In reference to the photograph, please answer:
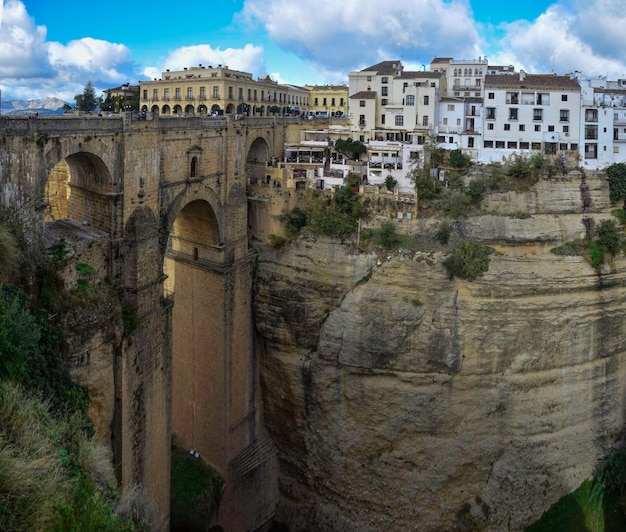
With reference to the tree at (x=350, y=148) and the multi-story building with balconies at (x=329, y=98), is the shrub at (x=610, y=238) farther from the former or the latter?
the multi-story building with balconies at (x=329, y=98)

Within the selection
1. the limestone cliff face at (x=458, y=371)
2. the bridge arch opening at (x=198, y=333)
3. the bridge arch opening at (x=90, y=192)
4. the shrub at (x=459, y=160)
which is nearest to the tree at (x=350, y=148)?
the shrub at (x=459, y=160)

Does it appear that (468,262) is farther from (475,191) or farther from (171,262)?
(171,262)

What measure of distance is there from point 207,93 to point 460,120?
1583 centimetres

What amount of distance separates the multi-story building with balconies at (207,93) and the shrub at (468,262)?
18.9 metres

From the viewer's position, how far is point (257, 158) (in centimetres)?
2705

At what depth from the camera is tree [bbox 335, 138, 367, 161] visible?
28.8 meters

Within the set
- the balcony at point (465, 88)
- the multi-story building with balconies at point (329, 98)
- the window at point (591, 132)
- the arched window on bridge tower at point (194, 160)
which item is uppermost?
the multi-story building with balconies at point (329, 98)

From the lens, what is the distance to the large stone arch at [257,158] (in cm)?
2594

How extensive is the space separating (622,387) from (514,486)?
5.39m

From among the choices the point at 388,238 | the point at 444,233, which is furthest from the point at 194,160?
the point at 444,233

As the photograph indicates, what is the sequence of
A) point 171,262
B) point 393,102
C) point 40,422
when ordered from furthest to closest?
point 393,102
point 171,262
point 40,422

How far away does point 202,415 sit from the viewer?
23141 millimetres

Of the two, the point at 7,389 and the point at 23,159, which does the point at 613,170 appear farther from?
the point at 7,389

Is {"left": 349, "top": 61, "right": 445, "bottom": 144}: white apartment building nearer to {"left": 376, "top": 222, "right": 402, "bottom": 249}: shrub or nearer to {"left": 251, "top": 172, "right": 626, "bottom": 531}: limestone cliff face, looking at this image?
{"left": 376, "top": 222, "right": 402, "bottom": 249}: shrub
